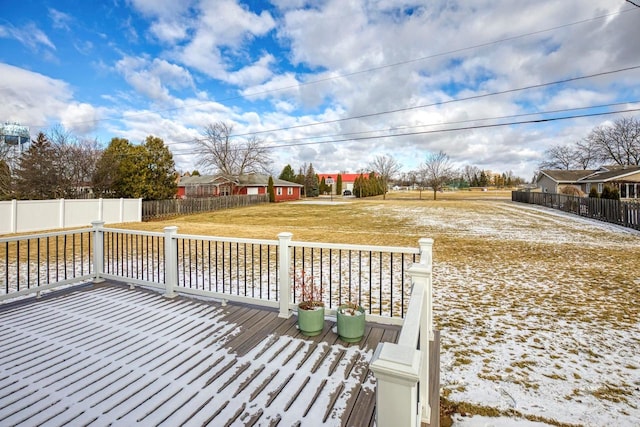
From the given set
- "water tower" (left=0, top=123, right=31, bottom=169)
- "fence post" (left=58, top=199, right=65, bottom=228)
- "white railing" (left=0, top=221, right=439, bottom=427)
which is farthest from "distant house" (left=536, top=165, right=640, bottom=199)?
"water tower" (left=0, top=123, right=31, bottom=169)

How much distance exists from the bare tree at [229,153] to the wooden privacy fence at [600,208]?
Result: 104 ft

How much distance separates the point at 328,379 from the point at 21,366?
293 cm

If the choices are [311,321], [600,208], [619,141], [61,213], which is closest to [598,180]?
[619,141]

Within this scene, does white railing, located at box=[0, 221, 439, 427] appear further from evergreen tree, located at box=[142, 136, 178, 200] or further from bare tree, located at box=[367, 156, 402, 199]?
bare tree, located at box=[367, 156, 402, 199]

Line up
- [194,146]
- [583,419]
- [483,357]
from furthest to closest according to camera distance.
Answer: [194,146] → [483,357] → [583,419]

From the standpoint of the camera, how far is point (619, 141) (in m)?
37.2

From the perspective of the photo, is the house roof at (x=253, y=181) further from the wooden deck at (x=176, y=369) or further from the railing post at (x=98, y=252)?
the wooden deck at (x=176, y=369)

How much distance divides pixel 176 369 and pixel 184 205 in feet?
72.2

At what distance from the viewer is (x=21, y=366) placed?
2803mm

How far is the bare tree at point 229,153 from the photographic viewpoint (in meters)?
37.9

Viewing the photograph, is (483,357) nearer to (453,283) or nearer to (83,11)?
(453,283)

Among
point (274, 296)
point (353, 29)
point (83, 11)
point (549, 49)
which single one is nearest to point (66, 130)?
point (83, 11)

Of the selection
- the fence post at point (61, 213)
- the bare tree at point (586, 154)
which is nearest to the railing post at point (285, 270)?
the fence post at point (61, 213)

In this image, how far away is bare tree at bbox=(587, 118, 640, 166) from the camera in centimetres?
3550
